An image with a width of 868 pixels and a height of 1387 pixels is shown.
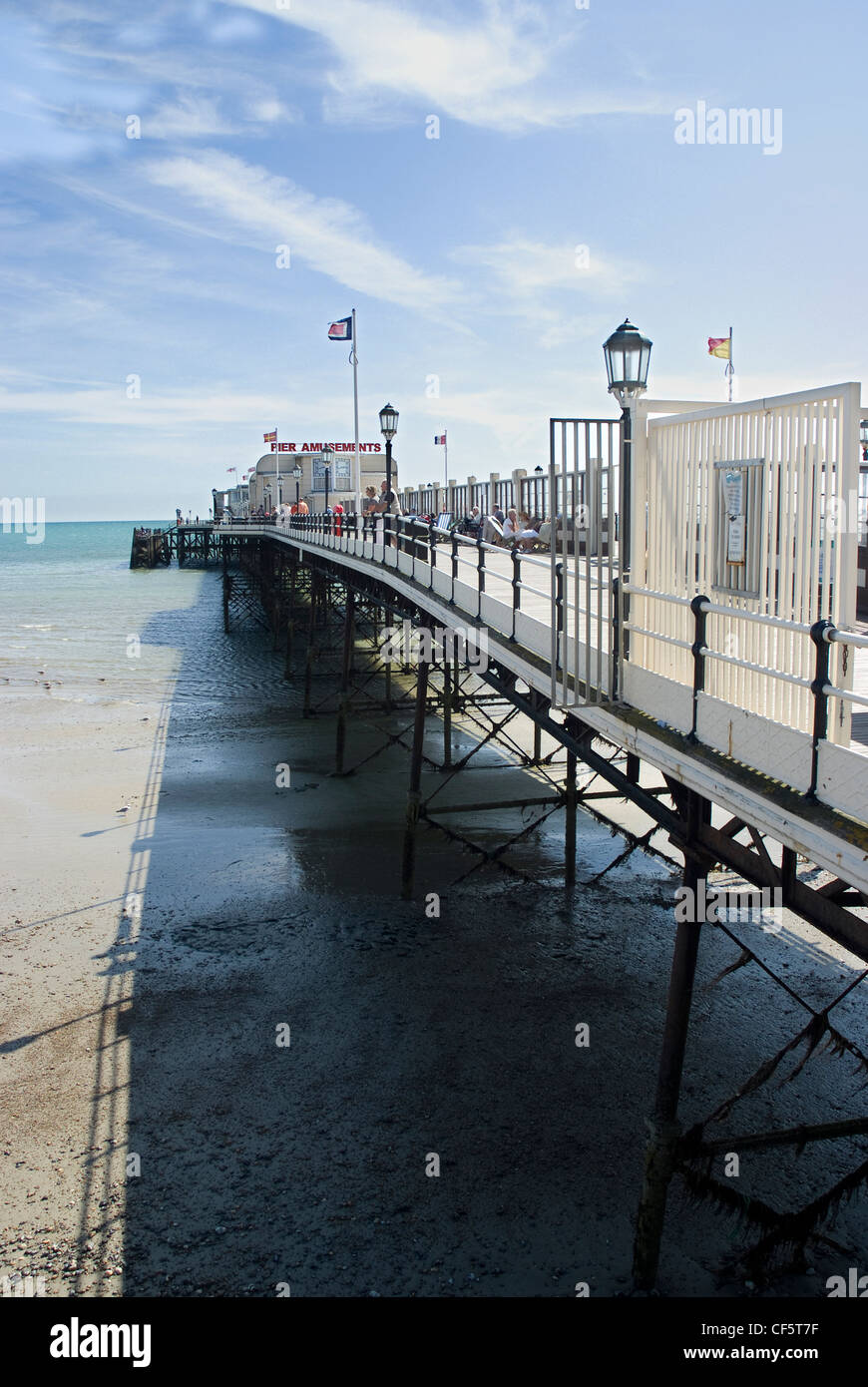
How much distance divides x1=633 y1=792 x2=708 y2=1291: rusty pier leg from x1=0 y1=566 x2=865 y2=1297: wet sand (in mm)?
185

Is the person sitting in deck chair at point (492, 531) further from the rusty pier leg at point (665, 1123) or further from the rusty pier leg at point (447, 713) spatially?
the rusty pier leg at point (665, 1123)

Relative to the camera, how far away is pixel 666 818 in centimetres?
574

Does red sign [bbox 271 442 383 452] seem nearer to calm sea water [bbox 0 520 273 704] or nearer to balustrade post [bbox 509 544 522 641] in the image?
calm sea water [bbox 0 520 273 704]

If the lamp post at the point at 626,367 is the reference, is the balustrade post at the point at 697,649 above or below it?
below

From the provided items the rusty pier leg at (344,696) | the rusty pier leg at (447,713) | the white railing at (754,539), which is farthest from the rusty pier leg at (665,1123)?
the rusty pier leg at (344,696)

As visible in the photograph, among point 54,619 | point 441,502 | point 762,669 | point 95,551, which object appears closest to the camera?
point 762,669

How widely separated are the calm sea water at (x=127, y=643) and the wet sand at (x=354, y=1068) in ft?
45.7

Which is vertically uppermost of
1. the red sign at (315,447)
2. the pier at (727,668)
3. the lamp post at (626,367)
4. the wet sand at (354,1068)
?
the red sign at (315,447)

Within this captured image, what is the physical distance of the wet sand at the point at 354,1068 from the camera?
5910 mm

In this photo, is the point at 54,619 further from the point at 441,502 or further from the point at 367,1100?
the point at 367,1100

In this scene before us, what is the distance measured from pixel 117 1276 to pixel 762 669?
15.4 feet

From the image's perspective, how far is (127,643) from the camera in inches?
1572

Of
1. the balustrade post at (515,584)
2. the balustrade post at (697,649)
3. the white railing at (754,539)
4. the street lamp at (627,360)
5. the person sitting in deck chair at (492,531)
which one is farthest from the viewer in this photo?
the person sitting in deck chair at (492,531)

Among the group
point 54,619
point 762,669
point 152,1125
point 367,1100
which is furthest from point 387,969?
point 54,619
